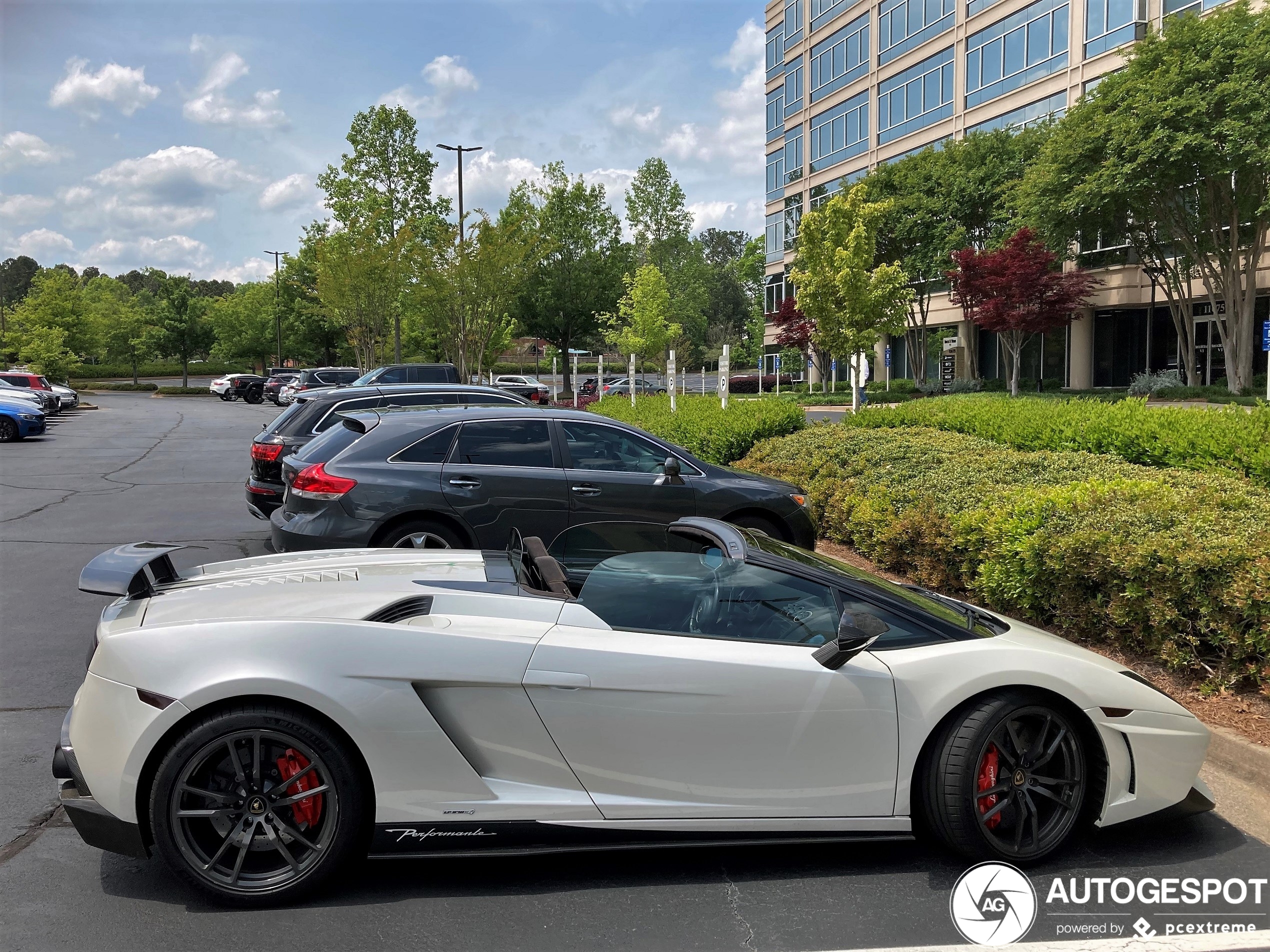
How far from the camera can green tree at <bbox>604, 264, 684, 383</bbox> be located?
5056 centimetres

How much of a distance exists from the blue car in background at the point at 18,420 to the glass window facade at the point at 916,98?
3664cm

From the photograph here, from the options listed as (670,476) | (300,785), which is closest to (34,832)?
(300,785)

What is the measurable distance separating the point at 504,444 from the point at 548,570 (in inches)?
174

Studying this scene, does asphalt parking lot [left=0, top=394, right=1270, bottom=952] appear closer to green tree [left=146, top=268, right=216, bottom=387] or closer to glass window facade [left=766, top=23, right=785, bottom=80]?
glass window facade [left=766, top=23, right=785, bottom=80]

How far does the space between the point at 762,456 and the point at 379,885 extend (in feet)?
32.1

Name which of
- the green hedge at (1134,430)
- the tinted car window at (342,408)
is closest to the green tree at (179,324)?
the tinted car window at (342,408)

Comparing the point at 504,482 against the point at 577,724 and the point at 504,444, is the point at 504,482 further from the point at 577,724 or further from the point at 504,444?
the point at 577,724

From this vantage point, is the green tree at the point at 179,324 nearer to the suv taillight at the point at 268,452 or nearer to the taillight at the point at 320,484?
the suv taillight at the point at 268,452

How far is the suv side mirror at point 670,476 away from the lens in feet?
27.0

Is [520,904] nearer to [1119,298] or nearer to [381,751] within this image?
[381,751]

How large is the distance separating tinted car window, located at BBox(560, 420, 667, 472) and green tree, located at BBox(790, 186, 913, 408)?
2208cm

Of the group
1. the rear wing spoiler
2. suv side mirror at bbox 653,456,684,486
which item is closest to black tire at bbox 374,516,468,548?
suv side mirror at bbox 653,456,684,486

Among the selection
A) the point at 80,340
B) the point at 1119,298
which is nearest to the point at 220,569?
the point at 1119,298

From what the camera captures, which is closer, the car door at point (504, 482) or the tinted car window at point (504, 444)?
the car door at point (504, 482)
